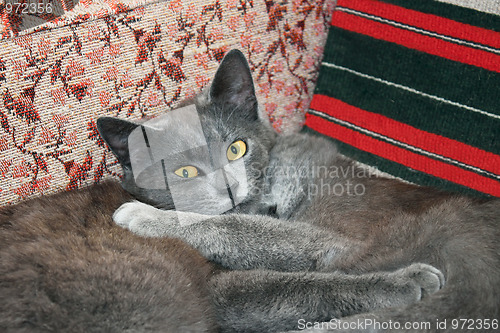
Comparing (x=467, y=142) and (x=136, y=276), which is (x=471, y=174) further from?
(x=136, y=276)

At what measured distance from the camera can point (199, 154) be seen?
4.88 feet

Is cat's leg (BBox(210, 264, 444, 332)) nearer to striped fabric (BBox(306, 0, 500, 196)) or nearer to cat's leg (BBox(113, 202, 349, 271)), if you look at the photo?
cat's leg (BBox(113, 202, 349, 271))

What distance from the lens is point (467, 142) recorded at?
1557 millimetres

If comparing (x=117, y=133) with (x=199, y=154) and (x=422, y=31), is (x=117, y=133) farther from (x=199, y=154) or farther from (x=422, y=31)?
(x=422, y=31)

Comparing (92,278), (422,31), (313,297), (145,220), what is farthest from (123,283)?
(422,31)

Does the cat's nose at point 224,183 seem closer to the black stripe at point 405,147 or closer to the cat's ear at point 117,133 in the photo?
the cat's ear at point 117,133

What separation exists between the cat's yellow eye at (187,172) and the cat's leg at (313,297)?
46cm

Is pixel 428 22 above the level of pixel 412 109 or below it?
above

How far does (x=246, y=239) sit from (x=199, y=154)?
35 cm

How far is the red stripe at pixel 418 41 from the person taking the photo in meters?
1.51

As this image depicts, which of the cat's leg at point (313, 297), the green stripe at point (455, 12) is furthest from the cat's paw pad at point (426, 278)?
the green stripe at point (455, 12)

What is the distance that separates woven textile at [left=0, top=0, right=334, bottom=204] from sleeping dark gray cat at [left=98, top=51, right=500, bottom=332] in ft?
0.51

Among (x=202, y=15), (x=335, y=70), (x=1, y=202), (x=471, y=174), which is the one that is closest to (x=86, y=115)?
(x=1, y=202)

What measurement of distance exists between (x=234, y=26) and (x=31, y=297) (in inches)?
47.0
